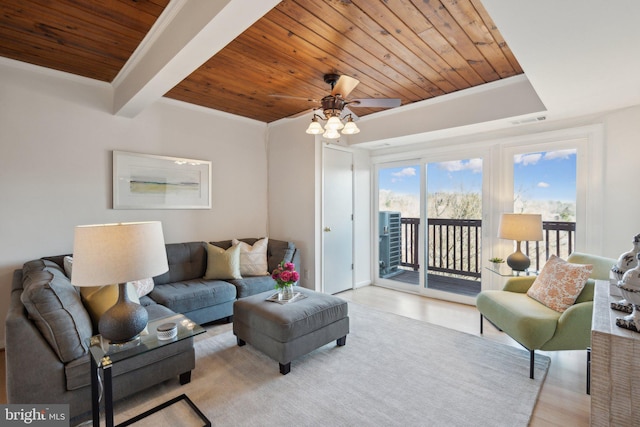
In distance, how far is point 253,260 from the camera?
378 centimetres

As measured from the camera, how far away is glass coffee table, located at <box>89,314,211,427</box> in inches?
55.6

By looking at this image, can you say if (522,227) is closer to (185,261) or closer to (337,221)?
(337,221)

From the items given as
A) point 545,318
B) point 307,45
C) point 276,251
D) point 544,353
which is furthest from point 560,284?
point 276,251

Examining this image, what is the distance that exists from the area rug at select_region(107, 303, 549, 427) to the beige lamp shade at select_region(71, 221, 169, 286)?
98 centimetres

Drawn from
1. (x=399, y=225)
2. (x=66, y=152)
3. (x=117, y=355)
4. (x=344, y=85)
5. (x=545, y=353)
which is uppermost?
(x=344, y=85)

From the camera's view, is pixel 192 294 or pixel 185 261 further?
pixel 185 261

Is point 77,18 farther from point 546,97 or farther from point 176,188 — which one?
point 546,97

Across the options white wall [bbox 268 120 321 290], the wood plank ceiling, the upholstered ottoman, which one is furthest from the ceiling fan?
the upholstered ottoman

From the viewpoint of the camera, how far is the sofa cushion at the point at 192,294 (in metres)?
2.83

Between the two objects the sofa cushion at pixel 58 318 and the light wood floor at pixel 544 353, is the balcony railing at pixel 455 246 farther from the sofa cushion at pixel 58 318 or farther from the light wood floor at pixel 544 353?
the sofa cushion at pixel 58 318

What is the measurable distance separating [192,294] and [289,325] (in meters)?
1.24

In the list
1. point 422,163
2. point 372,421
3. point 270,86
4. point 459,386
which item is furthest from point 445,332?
point 270,86

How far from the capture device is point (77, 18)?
2.07 m

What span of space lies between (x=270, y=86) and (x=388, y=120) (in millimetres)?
1688
